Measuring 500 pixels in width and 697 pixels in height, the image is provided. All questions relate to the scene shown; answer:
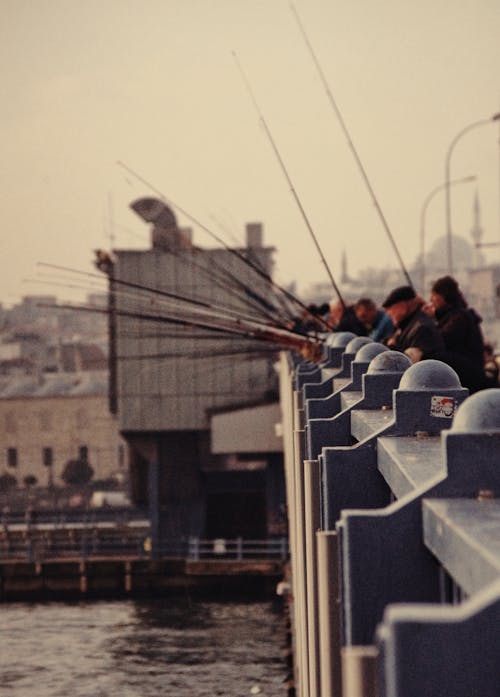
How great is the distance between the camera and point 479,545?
8.84ft

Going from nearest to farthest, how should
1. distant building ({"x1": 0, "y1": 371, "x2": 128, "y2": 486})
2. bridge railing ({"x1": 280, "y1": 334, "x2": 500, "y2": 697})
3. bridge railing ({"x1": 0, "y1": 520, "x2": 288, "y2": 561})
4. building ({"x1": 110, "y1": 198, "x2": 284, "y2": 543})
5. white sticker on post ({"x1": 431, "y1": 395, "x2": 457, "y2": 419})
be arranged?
bridge railing ({"x1": 280, "y1": 334, "x2": 500, "y2": 697}) < white sticker on post ({"x1": 431, "y1": 395, "x2": 457, "y2": 419}) < bridge railing ({"x1": 0, "y1": 520, "x2": 288, "y2": 561}) < building ({"x1": 110, "y1": 198, "x2": 284, "y2": 543}) < distant building ({"x1": 0, "y1": 371, "x2": 128, "y2": 486})

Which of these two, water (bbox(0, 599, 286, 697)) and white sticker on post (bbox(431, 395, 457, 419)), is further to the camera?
water (bbox(0, 599, 286, 697))

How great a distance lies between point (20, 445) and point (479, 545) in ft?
367

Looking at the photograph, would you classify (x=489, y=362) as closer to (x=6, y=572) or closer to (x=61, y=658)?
(x=61, y=658)

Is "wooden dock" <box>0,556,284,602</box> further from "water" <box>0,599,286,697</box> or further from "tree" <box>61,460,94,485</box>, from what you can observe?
"tree" <box>61,460,94,485</box>

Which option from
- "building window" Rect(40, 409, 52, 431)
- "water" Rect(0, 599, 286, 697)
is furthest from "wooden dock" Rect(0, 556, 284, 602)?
"building window" Rect(40, 409, 52, 431)

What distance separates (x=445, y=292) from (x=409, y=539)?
5.84m

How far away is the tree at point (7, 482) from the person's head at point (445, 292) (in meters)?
105

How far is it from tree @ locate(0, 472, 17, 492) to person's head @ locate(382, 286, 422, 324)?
10490 centimetres

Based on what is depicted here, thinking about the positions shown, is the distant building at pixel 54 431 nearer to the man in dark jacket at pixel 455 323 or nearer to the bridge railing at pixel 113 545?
the bridge railing at pixel 113 545

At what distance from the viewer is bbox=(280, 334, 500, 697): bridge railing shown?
7.59 ft

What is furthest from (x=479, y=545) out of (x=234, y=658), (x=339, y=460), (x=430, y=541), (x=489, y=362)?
(x=234, y=658)

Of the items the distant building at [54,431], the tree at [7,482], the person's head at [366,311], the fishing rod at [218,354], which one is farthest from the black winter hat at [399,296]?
the tree at [7,482]

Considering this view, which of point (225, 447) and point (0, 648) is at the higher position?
point (225, 447)
